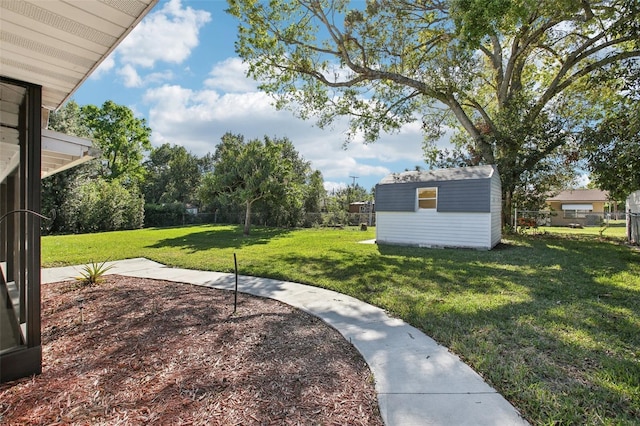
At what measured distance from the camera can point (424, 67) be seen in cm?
1302

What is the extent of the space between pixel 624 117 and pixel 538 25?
5.23 meters

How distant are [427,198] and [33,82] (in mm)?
10614

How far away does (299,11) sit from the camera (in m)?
12.0

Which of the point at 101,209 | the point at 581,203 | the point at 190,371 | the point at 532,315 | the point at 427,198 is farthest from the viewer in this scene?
the point at 581,203

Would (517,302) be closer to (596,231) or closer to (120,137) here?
(596,231)

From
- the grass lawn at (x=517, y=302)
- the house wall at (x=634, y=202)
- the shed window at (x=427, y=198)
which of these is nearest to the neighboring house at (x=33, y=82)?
the grass lawn at (x=517, y=302)

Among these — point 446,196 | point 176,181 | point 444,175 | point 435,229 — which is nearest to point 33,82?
point 446,196

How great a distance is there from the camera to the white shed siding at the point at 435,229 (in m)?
9.91

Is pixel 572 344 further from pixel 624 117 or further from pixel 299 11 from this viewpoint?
pixel 299 11

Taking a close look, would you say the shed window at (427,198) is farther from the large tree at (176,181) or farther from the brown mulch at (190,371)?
the large tree at (176,181)

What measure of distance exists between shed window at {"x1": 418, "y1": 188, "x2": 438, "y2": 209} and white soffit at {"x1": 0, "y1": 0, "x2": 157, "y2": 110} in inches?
401

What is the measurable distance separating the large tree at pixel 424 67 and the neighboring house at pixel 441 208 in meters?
3.53

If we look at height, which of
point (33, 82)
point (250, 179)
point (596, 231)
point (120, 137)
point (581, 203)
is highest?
point (120, 137)

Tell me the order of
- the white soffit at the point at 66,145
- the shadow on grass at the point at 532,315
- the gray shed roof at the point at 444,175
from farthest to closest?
the gray shed roof at the point at 444,175, the white soffit at the point at 66,145, the shadow on grass at the point at 532,315
